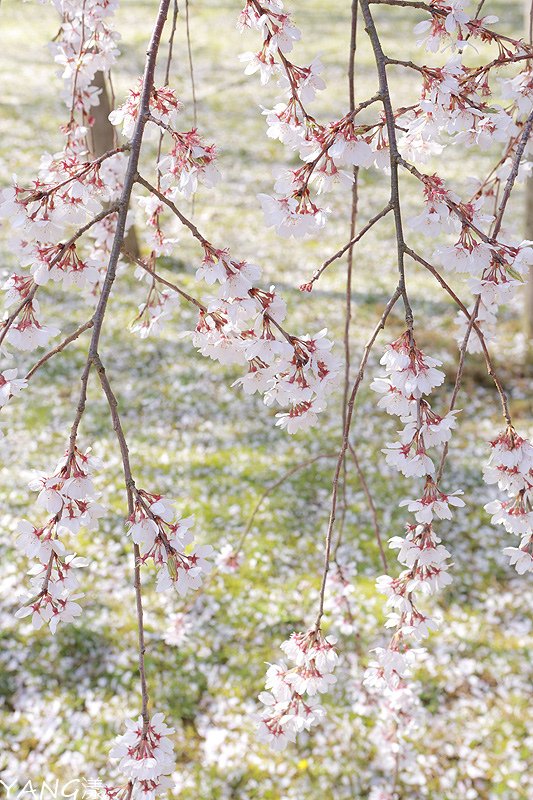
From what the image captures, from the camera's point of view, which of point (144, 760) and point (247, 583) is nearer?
point (144, 760)

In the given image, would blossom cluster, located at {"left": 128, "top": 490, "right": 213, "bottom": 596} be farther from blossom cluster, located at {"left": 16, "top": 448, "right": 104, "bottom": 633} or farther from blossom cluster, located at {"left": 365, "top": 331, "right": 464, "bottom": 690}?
blossom cluster, located at {"left": 365, "top": 331, "right": 464, "bottom": 690}

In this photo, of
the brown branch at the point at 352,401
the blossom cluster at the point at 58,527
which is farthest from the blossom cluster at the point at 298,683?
the blossom cluster at the point at 58,527

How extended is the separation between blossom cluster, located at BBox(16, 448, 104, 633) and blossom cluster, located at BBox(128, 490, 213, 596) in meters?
0.09

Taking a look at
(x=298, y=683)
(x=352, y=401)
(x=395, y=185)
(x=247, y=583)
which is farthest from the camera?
(x=247, y=583)

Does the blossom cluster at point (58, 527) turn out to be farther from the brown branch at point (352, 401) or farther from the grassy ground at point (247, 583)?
the grassy ground at point (247, 583)

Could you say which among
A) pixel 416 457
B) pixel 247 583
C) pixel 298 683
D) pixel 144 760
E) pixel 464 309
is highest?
pixel 247 583

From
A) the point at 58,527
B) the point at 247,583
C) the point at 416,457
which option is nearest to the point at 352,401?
the point at 416,457

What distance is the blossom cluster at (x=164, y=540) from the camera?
39.3 inches

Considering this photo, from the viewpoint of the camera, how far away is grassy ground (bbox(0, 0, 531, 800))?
3160 millimetres

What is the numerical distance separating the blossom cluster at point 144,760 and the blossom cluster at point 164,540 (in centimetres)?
24

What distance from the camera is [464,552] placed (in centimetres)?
416

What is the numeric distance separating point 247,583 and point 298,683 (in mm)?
2732

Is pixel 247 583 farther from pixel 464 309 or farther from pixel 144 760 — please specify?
pixel 464 309

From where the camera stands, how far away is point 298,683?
4.31 feet
